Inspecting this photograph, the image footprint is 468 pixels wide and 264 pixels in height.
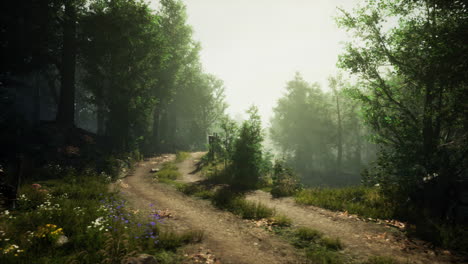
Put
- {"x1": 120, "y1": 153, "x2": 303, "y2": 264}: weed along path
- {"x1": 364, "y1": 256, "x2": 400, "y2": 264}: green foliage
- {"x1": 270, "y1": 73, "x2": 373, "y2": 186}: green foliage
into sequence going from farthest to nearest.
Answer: {"x1": 270, "y1": 73, "x2": 373, "y2": 186}: green foliage < {"x1": 120, "y1": 153, "x2": 303, "y2": 264}: weed along path < {"x1": 364, "y1": 256, "x2": 400, "y2": 264}: green foliage

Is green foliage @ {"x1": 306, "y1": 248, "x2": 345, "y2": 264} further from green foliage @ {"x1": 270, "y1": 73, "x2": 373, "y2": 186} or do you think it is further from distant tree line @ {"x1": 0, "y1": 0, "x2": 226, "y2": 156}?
green foliage @ {"x1": 270, "y1": 73, "x2": 373, "y2": 186}

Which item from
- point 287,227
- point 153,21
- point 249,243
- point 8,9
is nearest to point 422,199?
point 287,227

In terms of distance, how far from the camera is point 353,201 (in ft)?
Answer: 32.6

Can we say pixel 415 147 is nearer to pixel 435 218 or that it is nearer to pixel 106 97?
pixel 435 218

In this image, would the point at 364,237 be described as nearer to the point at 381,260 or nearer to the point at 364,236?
the point at 364,236

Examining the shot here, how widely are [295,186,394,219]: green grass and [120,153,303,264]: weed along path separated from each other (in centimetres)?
401

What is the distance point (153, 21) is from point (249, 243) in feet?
70.4

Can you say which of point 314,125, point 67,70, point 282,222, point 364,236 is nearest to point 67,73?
point 67,70

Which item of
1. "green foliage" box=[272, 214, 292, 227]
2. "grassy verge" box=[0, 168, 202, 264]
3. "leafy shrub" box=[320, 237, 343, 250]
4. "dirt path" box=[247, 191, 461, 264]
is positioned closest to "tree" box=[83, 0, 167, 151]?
"grassy verge" box=[0, 168, 202, 264]

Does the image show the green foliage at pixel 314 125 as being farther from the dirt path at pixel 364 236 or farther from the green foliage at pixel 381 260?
the green foliage at pixel 381 260

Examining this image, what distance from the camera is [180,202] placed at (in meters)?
10.4

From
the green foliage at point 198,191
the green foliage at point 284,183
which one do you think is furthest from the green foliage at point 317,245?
the green foliage at point 198,191

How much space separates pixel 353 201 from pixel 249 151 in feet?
22.3

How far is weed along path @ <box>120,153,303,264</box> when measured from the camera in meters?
5.48
